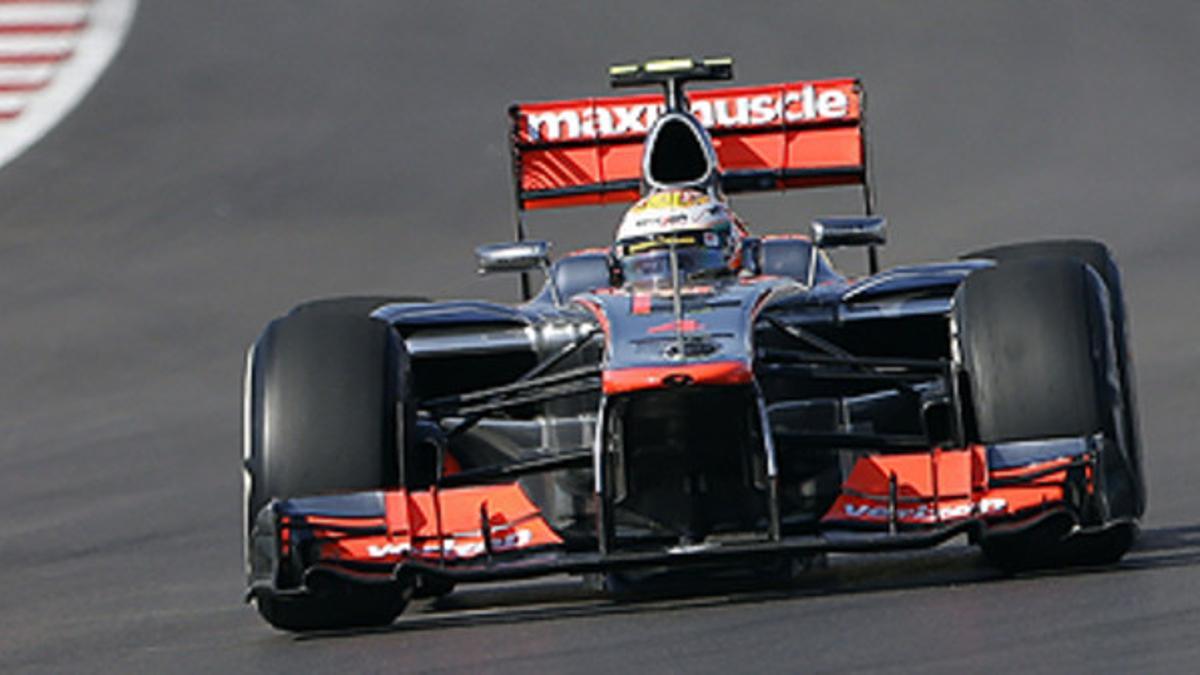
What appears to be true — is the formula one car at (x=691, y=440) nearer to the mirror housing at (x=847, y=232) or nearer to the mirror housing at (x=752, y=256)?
the mirror housing at (x=752, y=256)

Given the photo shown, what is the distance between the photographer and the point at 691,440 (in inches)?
399

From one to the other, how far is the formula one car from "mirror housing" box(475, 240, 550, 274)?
65 cm

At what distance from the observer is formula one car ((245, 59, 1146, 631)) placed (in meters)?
9.88

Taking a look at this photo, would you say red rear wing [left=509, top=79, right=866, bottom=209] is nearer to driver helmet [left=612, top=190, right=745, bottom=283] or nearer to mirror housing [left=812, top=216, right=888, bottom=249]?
mirror housing [left=812, top=216, right=888, bottom=249]

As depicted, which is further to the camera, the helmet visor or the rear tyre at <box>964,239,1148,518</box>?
the helmet visor

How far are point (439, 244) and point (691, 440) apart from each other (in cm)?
1394

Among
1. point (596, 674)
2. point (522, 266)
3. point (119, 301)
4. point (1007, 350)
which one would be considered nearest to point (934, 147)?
point (119, 301)

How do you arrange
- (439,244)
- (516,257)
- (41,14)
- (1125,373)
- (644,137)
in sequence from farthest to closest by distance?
(41,14)
(439,244)
(644,137)
(516,257)
(1125,373)

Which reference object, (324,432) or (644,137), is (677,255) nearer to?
(324,432)

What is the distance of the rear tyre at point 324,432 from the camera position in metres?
10.1

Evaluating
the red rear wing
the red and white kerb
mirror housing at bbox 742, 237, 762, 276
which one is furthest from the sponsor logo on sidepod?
the red and white kerb

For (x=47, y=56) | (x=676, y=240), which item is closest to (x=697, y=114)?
(x=676, y=240)

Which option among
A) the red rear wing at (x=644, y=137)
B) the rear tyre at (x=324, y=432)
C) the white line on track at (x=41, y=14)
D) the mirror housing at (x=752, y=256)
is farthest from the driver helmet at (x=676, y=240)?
the white line on track at (x=41, y=14)

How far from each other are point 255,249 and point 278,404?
13.8m
